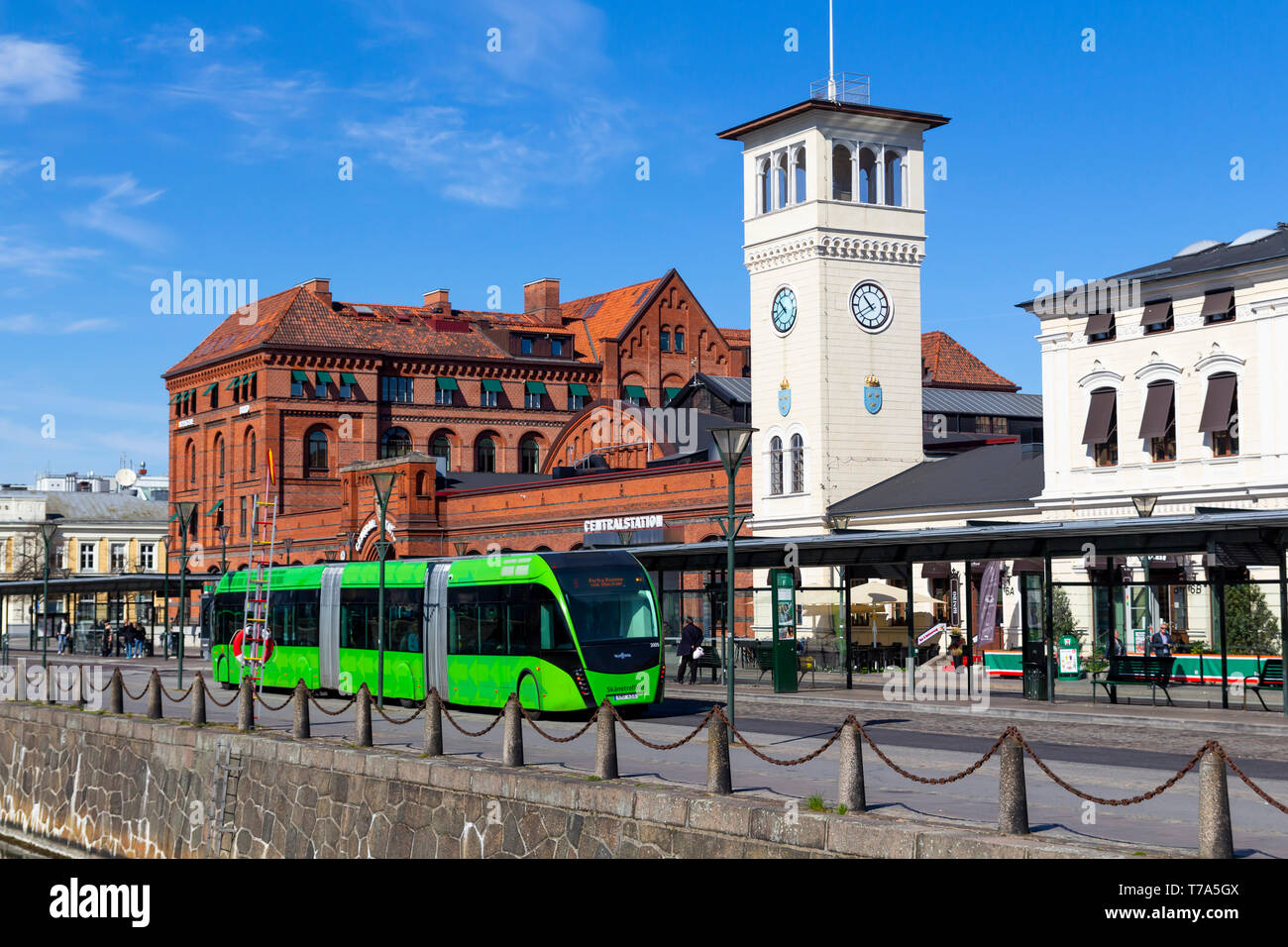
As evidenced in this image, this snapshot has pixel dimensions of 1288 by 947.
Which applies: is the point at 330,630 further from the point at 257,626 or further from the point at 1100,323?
the point at 1100,323

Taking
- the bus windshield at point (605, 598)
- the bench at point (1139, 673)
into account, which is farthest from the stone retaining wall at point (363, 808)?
the bench at point (1139, 673)

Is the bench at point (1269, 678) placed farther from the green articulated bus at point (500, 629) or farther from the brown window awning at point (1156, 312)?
the brown window awning at point (1156, 312)

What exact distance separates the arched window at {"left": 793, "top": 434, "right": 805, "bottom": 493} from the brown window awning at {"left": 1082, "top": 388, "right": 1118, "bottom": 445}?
1120 cm

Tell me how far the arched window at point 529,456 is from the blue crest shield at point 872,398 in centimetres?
4054

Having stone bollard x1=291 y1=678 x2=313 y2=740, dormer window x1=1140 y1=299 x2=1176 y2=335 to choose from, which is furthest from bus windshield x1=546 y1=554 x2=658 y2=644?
dormer window x1=1140 y1=299 x2=1176 y2=335

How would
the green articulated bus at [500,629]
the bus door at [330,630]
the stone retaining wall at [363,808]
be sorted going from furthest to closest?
1. the bus door at [330,630]
2. the green articulated bus at [500,629]
3. the stone retaining wall at [363,808]

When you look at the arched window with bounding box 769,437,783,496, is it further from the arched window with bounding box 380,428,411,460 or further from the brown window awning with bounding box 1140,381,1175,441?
the arched window with bounding box 380,428,411,460

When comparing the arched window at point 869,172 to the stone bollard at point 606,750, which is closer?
the stone bollard at point 606,750

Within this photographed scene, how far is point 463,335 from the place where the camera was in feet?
294

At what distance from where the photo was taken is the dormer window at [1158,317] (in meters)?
39.4

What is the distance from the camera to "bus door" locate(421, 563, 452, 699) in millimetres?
27672

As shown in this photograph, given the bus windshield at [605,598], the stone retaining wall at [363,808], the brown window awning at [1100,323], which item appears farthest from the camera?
the brown window awning at [1100,323]
